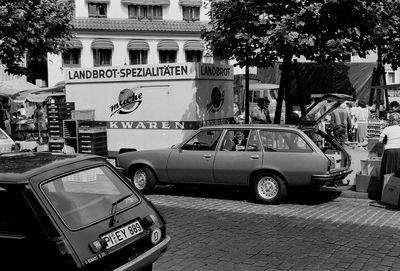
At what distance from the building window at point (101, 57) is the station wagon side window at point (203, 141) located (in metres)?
27.4

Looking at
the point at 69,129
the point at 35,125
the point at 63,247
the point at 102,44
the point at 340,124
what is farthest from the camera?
the point at 102,44

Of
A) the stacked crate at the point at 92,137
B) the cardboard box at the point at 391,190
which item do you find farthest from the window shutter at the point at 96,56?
the cardboard box at the point at 391,190

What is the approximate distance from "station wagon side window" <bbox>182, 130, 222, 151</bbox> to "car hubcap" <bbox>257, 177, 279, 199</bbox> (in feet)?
4.13

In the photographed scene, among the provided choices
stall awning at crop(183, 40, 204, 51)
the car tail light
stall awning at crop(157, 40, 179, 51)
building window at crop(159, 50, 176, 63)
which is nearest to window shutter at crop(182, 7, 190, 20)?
stall awning at crop(183, 40, 204, 51)

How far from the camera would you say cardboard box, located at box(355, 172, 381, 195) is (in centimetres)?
994

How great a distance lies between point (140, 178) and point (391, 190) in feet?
16.2

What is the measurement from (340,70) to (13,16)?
1552 centimetres

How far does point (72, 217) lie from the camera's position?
409cm

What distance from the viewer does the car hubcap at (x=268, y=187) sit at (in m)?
9.44

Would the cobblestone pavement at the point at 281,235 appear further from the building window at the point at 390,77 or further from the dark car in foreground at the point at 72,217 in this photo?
the building window at the point at 390,77

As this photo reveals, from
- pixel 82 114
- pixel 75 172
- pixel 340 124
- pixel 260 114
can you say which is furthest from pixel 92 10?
pixel 75 172

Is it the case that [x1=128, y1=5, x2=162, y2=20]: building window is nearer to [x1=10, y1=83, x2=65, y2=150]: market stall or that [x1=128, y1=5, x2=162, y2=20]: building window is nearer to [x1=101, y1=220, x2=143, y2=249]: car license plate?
[x1=10, y1=83, x2=65, y2=150]: market stall

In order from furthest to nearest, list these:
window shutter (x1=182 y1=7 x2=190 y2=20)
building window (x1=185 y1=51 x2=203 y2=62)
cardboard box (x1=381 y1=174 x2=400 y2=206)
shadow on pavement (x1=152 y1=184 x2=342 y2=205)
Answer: window shutter (x1=182 y1=7 x2=190 y2=20) < building window (x1=185 y1=51 x2=203 y2=62) < shadow on pavement (x1=152 y1=184 x2=342 y2=205) < cardboard box (x1=381 y1=174 x2=400 y2=206)

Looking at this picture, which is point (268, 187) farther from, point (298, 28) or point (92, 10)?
point (92, 10)
